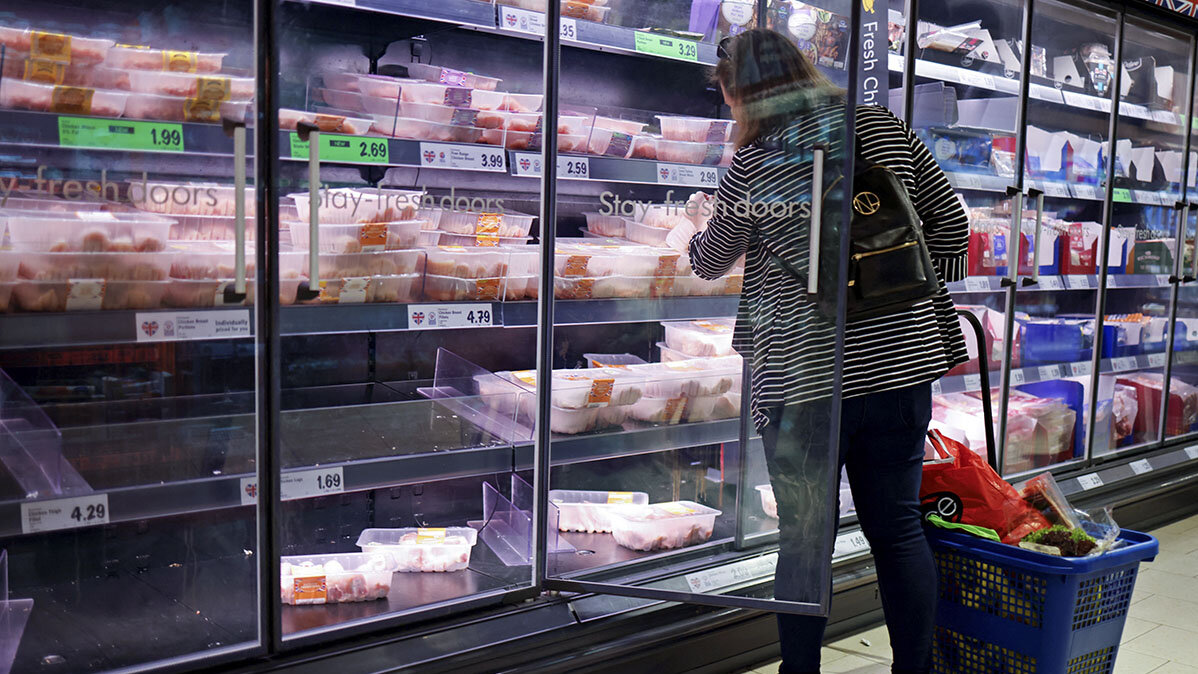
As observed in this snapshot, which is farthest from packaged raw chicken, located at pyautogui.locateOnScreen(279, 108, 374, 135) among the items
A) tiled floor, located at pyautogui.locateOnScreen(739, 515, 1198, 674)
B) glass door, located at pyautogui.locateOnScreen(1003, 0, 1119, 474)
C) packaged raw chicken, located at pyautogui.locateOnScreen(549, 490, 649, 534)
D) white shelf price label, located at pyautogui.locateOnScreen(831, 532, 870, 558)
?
glass door, located at pyautogui.locateOnScreen(1003, 0, 1119, 474)

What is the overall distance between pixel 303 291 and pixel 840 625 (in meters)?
1.86

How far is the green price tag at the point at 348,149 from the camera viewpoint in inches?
77.7

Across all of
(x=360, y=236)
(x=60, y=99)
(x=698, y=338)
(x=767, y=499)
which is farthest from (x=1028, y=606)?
(x=60, y=99)

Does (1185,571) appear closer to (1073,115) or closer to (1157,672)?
(1157,672)

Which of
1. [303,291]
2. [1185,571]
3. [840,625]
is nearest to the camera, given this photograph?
[303,291]

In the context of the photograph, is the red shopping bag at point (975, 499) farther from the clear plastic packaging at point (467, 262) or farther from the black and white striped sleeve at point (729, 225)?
the clear plastic packaging at point (467, 262)

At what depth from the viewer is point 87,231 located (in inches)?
73.2

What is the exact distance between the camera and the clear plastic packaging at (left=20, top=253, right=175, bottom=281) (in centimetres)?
180

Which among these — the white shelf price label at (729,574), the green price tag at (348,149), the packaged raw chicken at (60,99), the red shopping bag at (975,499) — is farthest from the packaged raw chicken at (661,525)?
the packaged raw chicken at (60,99)

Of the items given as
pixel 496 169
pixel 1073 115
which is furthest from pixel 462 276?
pixel 1073 115

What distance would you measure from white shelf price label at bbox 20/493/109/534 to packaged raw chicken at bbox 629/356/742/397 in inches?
55.0

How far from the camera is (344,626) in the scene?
2.08 metres

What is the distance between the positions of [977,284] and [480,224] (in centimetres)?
197

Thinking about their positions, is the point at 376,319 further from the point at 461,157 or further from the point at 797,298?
the point at 797,298
